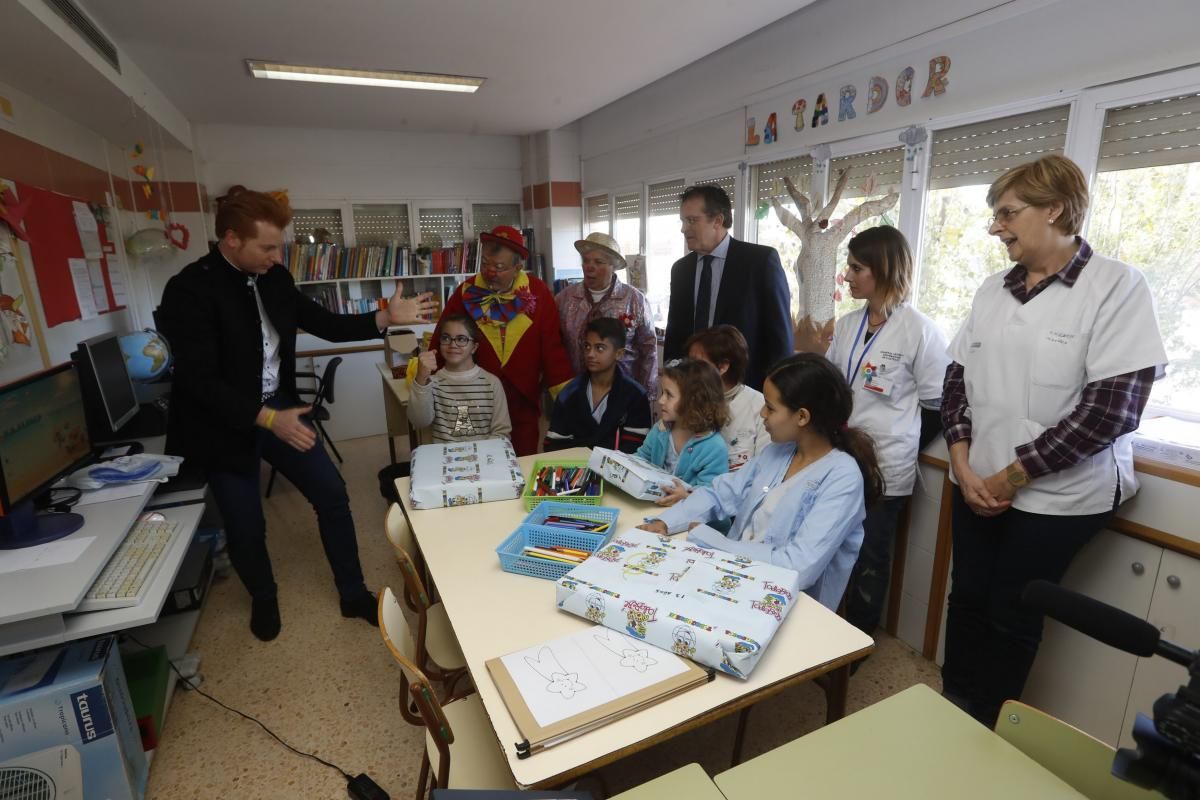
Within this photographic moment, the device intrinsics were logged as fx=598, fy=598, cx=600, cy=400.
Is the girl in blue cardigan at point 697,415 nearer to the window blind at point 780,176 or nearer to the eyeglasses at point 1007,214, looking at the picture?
the eyeglasses at point 1007,214

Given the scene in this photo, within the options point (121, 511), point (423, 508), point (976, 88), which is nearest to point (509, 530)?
point (423, 508)

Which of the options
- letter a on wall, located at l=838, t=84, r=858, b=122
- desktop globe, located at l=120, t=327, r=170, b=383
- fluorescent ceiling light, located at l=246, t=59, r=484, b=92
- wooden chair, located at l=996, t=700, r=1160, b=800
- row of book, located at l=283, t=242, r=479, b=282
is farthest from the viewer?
row of book, located at l=283, t=242, r=479, b=282

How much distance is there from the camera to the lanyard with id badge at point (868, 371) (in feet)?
6.49

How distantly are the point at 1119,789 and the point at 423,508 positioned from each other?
5.31ft

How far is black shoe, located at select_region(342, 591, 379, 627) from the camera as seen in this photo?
8.28 feet

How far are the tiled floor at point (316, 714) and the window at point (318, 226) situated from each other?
364cm

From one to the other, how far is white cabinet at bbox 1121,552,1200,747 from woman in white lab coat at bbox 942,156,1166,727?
0.71ft

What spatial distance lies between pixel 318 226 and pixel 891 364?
5.22m

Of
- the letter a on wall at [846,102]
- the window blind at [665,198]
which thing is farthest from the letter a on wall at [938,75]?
the window blind at [665,198]

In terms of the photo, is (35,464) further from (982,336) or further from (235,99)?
(235,99)

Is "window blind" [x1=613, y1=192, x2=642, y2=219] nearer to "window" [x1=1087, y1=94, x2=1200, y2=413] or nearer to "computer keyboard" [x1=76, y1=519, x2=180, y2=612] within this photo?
"window" [x1=1087, y1=94, x2=1200, y2=413]

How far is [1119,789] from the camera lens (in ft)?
2.76

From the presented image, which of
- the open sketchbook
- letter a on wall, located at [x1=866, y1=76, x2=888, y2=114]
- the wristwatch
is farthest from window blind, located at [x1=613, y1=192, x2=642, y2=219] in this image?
the open sketchbook

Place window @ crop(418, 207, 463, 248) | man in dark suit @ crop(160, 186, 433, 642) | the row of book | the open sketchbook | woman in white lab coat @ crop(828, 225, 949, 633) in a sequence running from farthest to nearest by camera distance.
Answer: window @ crop(418, 207, 463, 248) → the row of book → man in dark suit @ crop(160, 186, 433, 642) → woman in white lab coat @ crop(828, 225, 949, 633) → the open sketchbook
